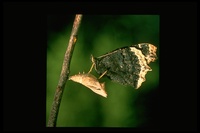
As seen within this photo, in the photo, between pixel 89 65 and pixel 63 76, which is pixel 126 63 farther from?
pixel 63 76

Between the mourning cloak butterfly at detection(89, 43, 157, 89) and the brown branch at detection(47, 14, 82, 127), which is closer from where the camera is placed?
the brown branch at detection(47, 14, 82, 127)

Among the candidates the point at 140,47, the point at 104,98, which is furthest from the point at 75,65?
the point at 140,47

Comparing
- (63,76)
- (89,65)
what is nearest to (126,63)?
(89,65)

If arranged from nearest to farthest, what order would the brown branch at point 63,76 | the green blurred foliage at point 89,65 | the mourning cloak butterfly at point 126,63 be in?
the brown branch at point 63,76 → the mourning cloak butterfly at point 126,63 → the green blurred foliage at point 89,65

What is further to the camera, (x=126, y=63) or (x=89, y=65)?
(x=89, y=65)

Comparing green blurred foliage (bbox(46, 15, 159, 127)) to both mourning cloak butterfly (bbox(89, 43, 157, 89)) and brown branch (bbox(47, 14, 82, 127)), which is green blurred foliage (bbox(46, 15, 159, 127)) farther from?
brown branch (bbox(47, 14, 82, 127))

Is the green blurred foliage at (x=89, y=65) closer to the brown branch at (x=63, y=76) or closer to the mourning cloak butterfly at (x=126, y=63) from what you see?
the mourning cloak butterfly at (x=126, y=63)

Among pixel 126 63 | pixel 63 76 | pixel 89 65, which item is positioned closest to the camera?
pixel 63 76

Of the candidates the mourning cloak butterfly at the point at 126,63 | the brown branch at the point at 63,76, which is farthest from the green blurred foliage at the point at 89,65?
the brown branch at the point at 63,76

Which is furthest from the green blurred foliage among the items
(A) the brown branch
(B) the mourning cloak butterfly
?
(A) the brown branch
